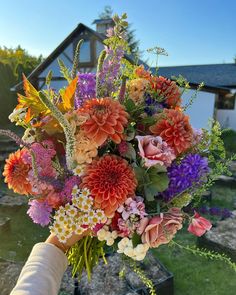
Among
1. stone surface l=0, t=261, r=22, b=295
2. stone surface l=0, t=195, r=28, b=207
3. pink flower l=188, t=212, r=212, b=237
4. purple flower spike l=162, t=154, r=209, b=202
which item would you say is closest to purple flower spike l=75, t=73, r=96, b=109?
purple flower spike l=162, t=154, r=209, b=202

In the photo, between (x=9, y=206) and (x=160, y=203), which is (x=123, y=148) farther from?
(x=9, y=206)

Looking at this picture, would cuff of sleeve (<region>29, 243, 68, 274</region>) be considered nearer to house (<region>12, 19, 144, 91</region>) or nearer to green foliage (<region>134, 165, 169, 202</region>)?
green foliage (<region>134, 165, 169, 202</region>)

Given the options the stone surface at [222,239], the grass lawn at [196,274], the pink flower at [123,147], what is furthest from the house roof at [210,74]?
the pink flower at [123,147]

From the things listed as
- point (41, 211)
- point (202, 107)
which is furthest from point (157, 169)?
point (202, 107)

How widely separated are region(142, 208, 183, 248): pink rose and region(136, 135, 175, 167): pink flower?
0.71ft

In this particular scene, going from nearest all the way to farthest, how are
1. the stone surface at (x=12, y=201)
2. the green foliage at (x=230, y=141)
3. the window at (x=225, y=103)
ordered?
the stone surface at (x=12, y=201), the green foliage at (x=230, y=141), the window at (x=225, y=103)

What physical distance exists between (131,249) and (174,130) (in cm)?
53

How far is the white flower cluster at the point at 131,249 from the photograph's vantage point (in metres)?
1.40

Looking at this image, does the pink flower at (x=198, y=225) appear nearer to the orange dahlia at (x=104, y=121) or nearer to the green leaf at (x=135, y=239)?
the green leaf at (x=135, y=239)

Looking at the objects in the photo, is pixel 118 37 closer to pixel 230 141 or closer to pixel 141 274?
pixel 141 274

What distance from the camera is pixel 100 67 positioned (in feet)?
4.85

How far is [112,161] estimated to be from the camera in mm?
1373

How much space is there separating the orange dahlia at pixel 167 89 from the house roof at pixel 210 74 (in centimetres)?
1444

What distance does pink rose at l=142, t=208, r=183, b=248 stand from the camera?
1361 mm
